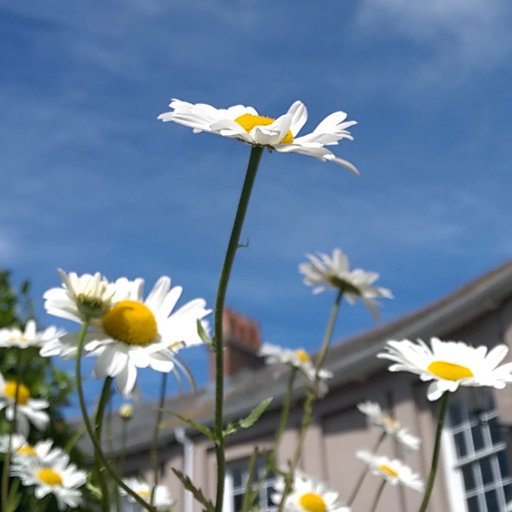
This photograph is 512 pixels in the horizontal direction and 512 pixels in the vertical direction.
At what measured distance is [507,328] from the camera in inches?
392

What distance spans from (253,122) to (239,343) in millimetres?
20334

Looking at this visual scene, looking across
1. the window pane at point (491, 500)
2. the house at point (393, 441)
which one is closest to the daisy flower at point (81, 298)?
the house at point (393, 441)

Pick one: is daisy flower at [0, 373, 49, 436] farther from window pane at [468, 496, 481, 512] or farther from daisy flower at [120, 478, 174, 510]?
window pane at [468, 496, 481, 512]

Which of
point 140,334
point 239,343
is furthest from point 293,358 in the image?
point 239,343

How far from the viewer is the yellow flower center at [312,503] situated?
313 centimetres

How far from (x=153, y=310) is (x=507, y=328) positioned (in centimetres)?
896

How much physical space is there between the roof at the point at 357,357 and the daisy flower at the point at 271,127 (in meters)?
3.67

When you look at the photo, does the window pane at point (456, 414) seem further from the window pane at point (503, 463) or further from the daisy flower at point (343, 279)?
the daisy flower at point (343, 279)

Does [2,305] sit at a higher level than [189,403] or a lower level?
lower

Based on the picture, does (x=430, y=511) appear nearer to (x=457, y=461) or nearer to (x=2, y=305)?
(x=457, y=461)

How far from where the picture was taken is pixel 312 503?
3186mm

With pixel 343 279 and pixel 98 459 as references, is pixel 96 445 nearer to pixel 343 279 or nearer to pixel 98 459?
pixel 98 459

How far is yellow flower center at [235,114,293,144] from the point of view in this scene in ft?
4.69

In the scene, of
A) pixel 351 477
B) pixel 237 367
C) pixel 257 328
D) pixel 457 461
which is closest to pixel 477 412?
pixel 457 461
